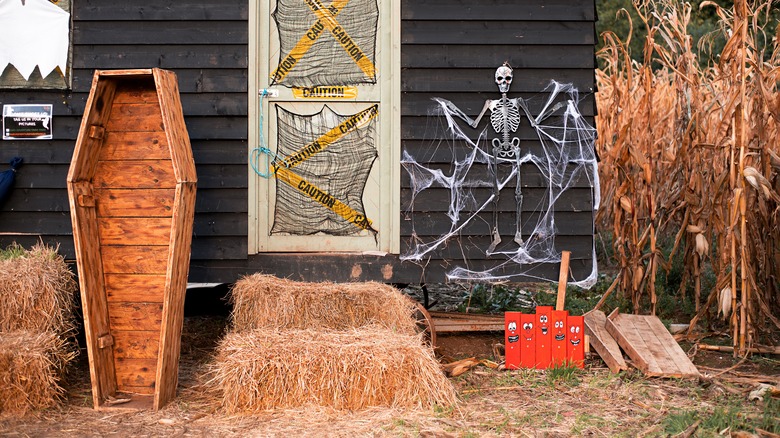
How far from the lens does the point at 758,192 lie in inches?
240

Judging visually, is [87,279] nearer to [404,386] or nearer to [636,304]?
[404,386]

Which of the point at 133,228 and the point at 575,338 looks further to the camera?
the point at 575,338

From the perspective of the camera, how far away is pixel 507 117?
5.51 m

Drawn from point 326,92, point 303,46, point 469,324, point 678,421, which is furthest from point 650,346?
point 303,46

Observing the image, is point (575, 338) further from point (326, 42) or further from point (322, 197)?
point (326, 42)

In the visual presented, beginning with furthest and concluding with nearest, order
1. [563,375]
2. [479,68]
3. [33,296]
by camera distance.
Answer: [479,68], [563,375], [33,296]

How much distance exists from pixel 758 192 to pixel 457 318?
8.24ft

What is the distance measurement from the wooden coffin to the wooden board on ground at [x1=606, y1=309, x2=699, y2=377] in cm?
300

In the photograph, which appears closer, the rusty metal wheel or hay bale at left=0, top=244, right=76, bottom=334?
hay bale at left=0, top=244, right=76, bottom=334

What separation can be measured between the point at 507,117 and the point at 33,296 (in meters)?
3.28

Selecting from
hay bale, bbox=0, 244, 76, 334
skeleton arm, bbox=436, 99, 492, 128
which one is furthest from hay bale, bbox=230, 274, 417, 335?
skeleton arm, bbox=436, 99, 492, 128

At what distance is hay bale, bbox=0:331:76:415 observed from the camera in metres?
4.43

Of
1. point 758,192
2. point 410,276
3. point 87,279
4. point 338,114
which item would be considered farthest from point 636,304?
point 87,279

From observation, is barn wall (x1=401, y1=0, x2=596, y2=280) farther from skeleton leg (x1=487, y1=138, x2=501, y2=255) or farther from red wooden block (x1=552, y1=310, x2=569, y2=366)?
red wooden block (x1=552, y1=310, x2=569, y2=366)
